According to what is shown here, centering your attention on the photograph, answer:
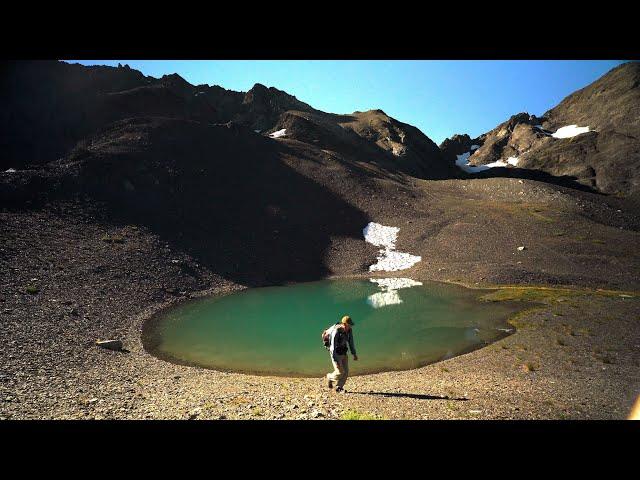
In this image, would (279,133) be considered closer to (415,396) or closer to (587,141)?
(415,396)

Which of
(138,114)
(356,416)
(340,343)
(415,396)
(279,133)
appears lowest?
(415,396)

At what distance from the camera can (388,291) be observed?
39.2m

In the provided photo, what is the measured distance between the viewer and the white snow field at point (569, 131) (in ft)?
436

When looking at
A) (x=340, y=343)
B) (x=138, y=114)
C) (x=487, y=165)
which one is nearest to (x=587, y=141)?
(x=487, y=165)

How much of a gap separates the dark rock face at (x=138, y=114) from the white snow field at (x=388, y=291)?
53.2m

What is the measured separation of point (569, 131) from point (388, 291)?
143 meters

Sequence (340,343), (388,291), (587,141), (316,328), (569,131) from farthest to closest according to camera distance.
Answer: (569,131) → (587,141) → (388,291) → (316,328) → (340,343)

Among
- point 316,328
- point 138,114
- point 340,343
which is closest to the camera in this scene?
point 340,343

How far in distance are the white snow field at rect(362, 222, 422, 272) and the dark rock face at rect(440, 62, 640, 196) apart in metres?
75.2

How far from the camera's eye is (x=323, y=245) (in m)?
54.2

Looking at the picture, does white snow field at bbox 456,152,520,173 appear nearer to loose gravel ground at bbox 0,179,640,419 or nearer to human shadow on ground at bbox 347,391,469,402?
loose gravel ground at bbox 0,179,640,419
